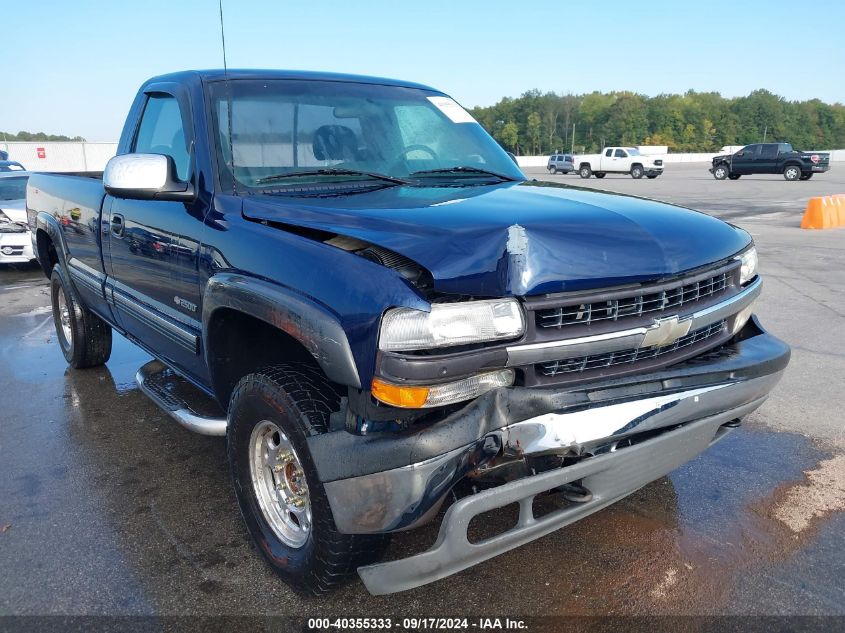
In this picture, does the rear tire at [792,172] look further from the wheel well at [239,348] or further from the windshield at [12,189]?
the wheel well at [239,348]

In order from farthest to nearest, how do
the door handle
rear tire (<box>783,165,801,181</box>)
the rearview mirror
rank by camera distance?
rear tire (<box>783,165,801,181</box>), the door handle, the rearview mirror

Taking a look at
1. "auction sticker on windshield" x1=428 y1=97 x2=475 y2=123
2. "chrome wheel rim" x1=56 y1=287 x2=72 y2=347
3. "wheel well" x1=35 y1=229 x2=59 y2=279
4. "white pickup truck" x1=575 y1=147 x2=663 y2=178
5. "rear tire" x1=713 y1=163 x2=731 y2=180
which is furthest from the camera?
"white pickup truck" x1=575 y1=147 x2=663 y2=178

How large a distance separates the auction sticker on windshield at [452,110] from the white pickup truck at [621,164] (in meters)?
35.0

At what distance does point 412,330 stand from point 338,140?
5.30 feet

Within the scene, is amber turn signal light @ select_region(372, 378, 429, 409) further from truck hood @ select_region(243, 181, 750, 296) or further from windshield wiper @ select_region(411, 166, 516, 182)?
windshield wiper @ select_region(411, 166, 516, 182)

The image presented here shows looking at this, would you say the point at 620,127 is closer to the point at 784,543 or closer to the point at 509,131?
the point at 509,131

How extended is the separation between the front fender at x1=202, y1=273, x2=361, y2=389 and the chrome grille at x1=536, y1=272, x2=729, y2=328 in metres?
0.60

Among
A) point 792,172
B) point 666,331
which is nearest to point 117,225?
point 666,331

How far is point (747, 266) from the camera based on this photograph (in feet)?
9.36

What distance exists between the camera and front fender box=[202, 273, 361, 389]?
2023mm

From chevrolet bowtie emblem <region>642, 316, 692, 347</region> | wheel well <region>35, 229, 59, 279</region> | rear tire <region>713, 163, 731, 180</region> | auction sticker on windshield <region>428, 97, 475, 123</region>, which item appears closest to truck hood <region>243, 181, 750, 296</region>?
chevrolet bowtie emblem <region>642, 316, 692, 347</region>

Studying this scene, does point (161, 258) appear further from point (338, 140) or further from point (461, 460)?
point (461, 460)

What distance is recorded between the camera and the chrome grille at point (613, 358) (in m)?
2.17

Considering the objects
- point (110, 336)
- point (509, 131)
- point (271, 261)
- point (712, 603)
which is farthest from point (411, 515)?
point (509, 131)
